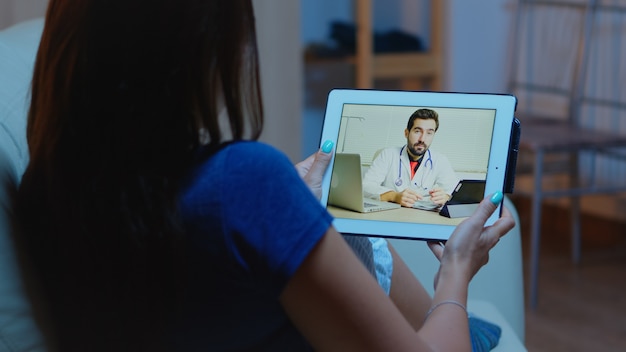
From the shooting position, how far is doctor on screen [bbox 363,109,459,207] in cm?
100

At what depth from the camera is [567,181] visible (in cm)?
290

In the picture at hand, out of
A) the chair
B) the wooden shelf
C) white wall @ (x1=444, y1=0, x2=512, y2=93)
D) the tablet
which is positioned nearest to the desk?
the tablet

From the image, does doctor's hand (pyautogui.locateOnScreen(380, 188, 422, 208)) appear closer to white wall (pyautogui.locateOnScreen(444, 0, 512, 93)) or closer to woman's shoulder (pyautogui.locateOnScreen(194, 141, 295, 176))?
woman's shoulder (pyautogui.locateOnScreen(194, 141, 295, 176))

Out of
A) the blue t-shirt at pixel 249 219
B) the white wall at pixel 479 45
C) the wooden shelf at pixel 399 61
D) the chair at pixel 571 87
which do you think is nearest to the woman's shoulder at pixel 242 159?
the blue t-shirt at pixel 249 219

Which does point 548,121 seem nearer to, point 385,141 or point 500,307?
point 500,307

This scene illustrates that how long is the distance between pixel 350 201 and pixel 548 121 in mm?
2009

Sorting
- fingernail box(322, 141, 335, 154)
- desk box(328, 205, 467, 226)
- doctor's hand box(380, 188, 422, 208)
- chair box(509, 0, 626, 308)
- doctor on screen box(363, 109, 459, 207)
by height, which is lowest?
chair box(509, 0, 626, 308)

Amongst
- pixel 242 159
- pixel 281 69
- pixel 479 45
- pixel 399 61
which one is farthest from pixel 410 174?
pixel 479 45

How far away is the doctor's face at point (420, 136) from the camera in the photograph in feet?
3.35

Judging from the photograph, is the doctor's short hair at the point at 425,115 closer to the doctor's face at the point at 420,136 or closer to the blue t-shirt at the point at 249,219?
the doctor's face at the point at 420,136

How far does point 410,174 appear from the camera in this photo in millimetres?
1009

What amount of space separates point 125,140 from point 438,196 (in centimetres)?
40

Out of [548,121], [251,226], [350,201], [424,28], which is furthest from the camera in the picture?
[424,28]

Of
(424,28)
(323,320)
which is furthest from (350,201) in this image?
(424,28)
